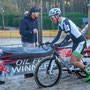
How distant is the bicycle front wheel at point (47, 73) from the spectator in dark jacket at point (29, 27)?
4.71 ft

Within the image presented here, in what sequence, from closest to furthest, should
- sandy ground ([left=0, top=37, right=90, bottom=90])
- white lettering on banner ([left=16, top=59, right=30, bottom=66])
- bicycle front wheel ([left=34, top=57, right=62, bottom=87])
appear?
bicycle front wheel ([left=34, top=57, right=62, bottom=87]) → white lettering on banner ([left=16, top=59, right=30, bottom=66]) → sandy ground ([left=0, top=37, right=90, bottom=90])

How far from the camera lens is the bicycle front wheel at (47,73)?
5.27 m

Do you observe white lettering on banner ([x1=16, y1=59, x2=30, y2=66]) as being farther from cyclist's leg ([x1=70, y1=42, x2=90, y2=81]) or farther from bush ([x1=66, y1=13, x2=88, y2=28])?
bush ([x1=66, y1=13, x2=88, y2=28])

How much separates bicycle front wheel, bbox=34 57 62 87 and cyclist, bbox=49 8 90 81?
1.32ft

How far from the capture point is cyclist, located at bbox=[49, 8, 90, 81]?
5.11 m

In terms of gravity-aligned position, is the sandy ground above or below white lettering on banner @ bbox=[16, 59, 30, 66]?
below

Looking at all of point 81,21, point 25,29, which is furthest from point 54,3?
point 25,29


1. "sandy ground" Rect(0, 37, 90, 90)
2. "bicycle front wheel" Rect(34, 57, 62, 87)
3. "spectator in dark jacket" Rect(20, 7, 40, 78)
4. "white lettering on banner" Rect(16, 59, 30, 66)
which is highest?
"spectator in dark jacket" Rect(20, 7, 40, 78)

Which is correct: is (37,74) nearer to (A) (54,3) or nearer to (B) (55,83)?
(B) (55,83)

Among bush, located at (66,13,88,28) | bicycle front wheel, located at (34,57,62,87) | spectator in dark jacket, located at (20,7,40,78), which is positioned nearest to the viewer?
bicycle front wheel, located at (34,57,62,87)

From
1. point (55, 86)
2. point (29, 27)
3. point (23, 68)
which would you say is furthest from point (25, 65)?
point (29, 27)

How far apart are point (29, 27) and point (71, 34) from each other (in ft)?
6.26

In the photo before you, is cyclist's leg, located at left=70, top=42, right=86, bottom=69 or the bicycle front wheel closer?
the bicycle front wheel

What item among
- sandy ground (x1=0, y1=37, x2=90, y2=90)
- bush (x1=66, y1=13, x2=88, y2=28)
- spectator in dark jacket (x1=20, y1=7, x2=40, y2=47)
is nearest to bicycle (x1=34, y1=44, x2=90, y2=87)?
sandy ground (x1=0, y1=37, x2=90, y2=90)
